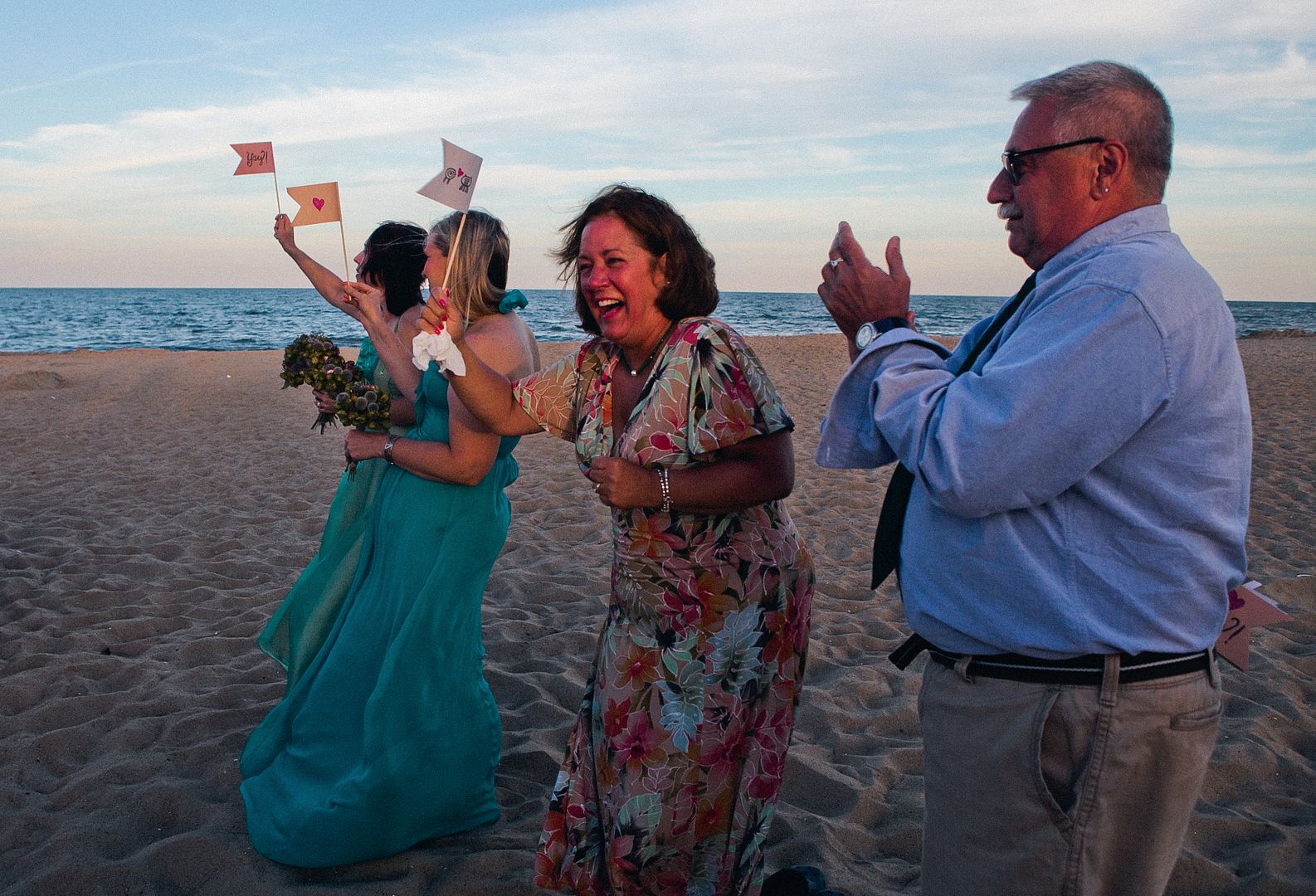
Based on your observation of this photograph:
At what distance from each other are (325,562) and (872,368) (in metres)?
2.36

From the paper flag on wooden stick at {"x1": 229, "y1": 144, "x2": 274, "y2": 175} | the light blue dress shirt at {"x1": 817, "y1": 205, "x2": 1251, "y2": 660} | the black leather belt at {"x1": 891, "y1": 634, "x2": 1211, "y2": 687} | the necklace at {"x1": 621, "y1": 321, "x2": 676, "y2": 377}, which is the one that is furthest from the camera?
the paper flag on wooden stick at {"x1": 229, "y1": 144, "x2": 274, "y2": 175}

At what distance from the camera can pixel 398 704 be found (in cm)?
298

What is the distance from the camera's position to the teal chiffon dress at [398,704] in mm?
2916

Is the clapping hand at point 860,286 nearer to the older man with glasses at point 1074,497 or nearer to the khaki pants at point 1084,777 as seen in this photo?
the older man with glasses at point 1074,497

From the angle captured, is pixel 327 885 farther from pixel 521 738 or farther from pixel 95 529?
pixel 95 529

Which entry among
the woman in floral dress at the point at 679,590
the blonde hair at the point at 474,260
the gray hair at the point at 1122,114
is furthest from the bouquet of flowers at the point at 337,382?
the gray hair at the point at 1122,114

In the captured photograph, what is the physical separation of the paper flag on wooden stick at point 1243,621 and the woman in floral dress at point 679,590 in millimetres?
960

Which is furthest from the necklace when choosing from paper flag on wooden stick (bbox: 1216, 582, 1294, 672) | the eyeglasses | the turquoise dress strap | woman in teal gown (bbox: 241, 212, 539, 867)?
paper flag on wooden stick (bbox: 1216, 582, 1294, 672)

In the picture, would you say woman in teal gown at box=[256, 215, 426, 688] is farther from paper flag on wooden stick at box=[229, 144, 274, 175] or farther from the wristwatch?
the wristwatch

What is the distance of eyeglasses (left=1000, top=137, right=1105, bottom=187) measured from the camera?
5.22 feet

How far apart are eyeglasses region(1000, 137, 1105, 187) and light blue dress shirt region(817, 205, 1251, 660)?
0.48 ft

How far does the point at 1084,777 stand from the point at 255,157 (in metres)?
3.52

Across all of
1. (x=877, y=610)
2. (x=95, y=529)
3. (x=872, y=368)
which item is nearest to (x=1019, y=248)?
(x=872, y=368)

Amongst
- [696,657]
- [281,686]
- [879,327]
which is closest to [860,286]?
[879,327]
